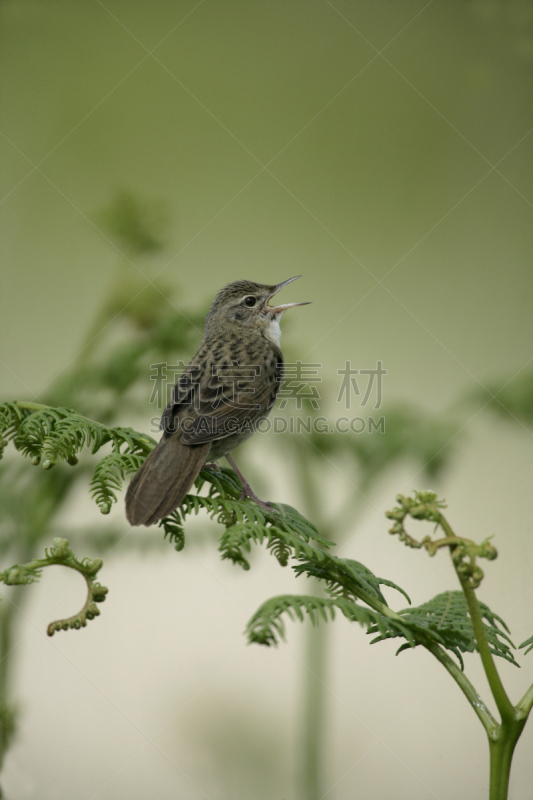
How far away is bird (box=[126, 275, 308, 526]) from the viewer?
1.46 meters

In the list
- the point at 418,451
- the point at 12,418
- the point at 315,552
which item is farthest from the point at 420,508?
the point at 418,451

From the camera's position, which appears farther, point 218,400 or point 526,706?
point 218,400

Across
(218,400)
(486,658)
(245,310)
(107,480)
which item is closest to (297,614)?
(486,658)

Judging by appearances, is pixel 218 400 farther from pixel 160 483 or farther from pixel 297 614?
pixel 297 614

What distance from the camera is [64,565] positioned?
110 cm

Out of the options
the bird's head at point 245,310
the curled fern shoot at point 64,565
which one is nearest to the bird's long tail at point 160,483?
the curled fern shoot at point 64,565

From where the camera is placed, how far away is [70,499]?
8.41 ft

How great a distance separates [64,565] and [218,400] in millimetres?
809

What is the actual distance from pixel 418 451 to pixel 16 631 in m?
1.72

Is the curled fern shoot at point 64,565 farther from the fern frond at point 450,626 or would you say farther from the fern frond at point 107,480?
the fern frond at point 450,626

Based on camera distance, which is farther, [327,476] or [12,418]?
[327,476]

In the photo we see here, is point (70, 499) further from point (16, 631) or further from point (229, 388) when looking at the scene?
point (229, 388)

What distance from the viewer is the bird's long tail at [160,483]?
1.42 meters

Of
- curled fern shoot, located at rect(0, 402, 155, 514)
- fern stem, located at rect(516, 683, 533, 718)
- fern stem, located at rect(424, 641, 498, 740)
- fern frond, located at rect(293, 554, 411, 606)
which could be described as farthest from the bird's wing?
fern stem, located at rect(516, 683, 533, 718)
